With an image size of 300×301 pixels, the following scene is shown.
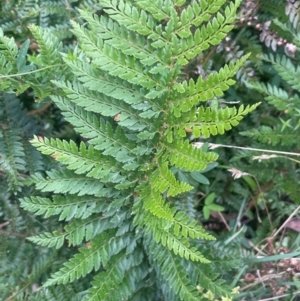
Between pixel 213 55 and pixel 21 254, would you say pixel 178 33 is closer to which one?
pixel 213 55

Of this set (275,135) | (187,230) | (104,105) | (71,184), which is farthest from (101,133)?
(275,135)

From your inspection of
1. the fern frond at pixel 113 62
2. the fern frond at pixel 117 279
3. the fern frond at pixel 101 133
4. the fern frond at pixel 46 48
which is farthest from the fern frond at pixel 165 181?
the fern frond at pixel 46 48

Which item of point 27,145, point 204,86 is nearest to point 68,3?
point 27,145

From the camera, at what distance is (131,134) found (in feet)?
4.41

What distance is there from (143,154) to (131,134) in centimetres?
8

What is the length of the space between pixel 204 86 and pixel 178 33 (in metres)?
0.18

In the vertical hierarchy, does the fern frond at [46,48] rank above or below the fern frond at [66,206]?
above

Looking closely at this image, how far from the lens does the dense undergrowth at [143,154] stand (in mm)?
1209

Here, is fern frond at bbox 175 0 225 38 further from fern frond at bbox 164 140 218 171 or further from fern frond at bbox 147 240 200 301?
fern frond at bbox 147 240 200 301

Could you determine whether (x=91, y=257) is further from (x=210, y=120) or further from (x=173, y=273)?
(x=210, y=120)

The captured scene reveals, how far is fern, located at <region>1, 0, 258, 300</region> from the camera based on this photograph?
3.88ft

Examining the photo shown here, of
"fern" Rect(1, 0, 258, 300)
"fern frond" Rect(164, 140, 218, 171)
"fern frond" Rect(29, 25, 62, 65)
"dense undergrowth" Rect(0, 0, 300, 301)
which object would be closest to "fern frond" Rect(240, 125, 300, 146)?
"dense undergrowth" Rect(0, 0, 300, 301)

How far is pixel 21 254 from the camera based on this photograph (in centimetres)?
170

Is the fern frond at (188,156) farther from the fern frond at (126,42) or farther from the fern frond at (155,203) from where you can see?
the fern frond at (126,42)
